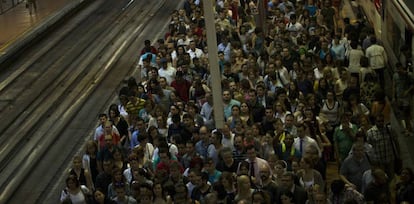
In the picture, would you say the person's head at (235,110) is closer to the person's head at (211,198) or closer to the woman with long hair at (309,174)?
the woman with long hair at (309,174)

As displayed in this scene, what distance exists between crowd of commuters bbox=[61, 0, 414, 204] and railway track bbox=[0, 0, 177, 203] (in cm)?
211

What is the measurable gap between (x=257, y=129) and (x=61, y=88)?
10100 mm

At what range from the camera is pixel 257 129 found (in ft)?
45.7

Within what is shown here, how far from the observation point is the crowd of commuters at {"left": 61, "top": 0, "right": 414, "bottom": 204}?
40.1 feet

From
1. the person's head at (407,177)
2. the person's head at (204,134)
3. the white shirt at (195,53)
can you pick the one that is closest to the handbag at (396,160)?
the person's head at (407,177)

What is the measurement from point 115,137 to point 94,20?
1657 cm

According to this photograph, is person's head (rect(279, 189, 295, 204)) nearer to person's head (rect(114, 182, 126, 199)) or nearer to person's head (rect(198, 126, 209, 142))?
person's head (rect(114, 182, 126, 199))

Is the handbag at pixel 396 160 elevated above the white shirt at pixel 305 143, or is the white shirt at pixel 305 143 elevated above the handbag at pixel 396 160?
the white shirt at pixel 305 143

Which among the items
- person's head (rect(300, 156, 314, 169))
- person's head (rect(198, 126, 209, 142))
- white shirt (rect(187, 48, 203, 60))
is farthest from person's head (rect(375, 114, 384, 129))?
white shirt (rect(187, 48, 203, 60))

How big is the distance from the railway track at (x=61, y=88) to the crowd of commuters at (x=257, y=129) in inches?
83.1

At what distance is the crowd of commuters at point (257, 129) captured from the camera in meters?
12.2

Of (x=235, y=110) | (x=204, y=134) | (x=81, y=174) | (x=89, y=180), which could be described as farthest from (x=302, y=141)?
(x=81, y=174)

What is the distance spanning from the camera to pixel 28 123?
20453 mm

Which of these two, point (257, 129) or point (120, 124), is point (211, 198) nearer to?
point (257, 129)
